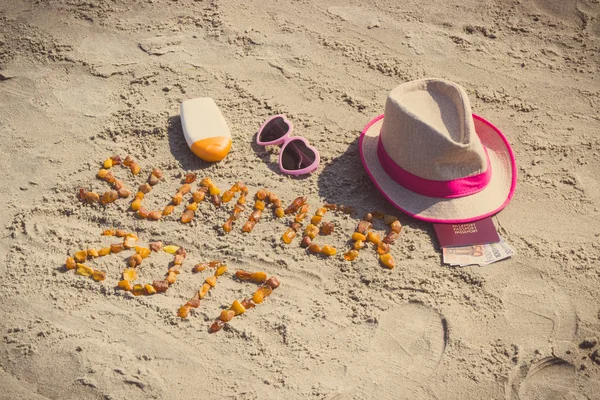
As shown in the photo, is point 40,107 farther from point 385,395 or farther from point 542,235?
point 542,235

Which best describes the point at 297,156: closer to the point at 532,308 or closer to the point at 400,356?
the point at 400,356

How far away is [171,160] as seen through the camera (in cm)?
394

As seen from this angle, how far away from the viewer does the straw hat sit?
343 centimetres

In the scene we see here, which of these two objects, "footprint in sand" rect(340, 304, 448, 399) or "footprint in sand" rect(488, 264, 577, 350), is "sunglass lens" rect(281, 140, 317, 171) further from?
"footprint in sand" rect(488, 264, 577, 350)

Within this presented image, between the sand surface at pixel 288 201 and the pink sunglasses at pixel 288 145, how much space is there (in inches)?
3.5

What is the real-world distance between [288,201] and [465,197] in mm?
1083

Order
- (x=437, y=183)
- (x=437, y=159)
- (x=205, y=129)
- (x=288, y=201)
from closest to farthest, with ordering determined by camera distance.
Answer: (x=437, y=159) < (x=437, y=183) < (x=288, y=201) < (x=205, y=129)

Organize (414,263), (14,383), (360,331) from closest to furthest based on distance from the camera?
(14,383) < (360,331) < (414,263)

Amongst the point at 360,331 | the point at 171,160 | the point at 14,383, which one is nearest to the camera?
the point at 14,383

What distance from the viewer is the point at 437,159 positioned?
11.3ft

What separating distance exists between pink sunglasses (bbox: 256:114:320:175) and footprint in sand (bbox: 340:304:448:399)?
3.75ft

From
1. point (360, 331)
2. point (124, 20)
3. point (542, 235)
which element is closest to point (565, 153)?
point (542, 235)

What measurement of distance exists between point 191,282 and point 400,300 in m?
1.17

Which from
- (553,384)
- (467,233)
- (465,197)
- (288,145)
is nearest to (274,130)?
(288,145)
